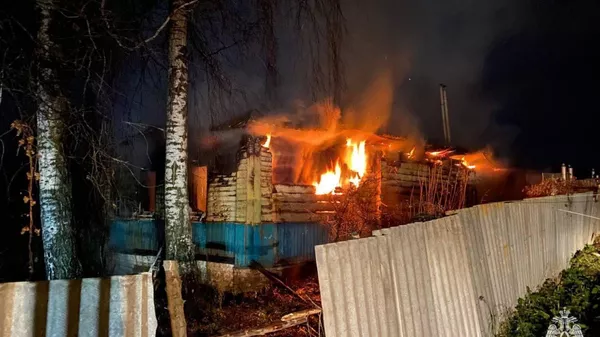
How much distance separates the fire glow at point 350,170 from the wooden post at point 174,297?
10.3 m

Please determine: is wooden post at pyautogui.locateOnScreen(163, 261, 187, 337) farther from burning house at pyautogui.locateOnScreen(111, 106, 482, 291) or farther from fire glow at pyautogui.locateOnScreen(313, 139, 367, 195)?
fire glow at pyautogui.locateOnScreen(313, 139, 367, 195)

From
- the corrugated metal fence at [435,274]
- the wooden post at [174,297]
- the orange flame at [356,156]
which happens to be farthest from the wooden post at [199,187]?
the wooden post at [174,297]

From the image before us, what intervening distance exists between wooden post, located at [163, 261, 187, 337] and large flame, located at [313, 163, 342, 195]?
10.0 metres

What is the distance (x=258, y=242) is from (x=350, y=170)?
528 cm

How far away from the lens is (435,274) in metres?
5.23

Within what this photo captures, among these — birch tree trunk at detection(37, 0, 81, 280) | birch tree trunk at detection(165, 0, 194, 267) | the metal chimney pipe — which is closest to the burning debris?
birch tree trunk at detection(165, 0, 194, 267)

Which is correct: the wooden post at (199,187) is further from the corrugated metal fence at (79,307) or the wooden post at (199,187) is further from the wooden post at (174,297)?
the corrugated metal fence at (79,307)

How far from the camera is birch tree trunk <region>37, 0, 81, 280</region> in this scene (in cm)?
621

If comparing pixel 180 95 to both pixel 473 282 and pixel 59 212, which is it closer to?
pixel 59 212

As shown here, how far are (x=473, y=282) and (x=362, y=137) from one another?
9.73 meters

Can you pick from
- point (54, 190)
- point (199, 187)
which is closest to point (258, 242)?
point (199, 187)

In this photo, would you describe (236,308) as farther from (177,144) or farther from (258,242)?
(177,144)

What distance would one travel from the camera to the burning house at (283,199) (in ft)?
36.5

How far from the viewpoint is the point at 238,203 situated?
11328 millimetres
